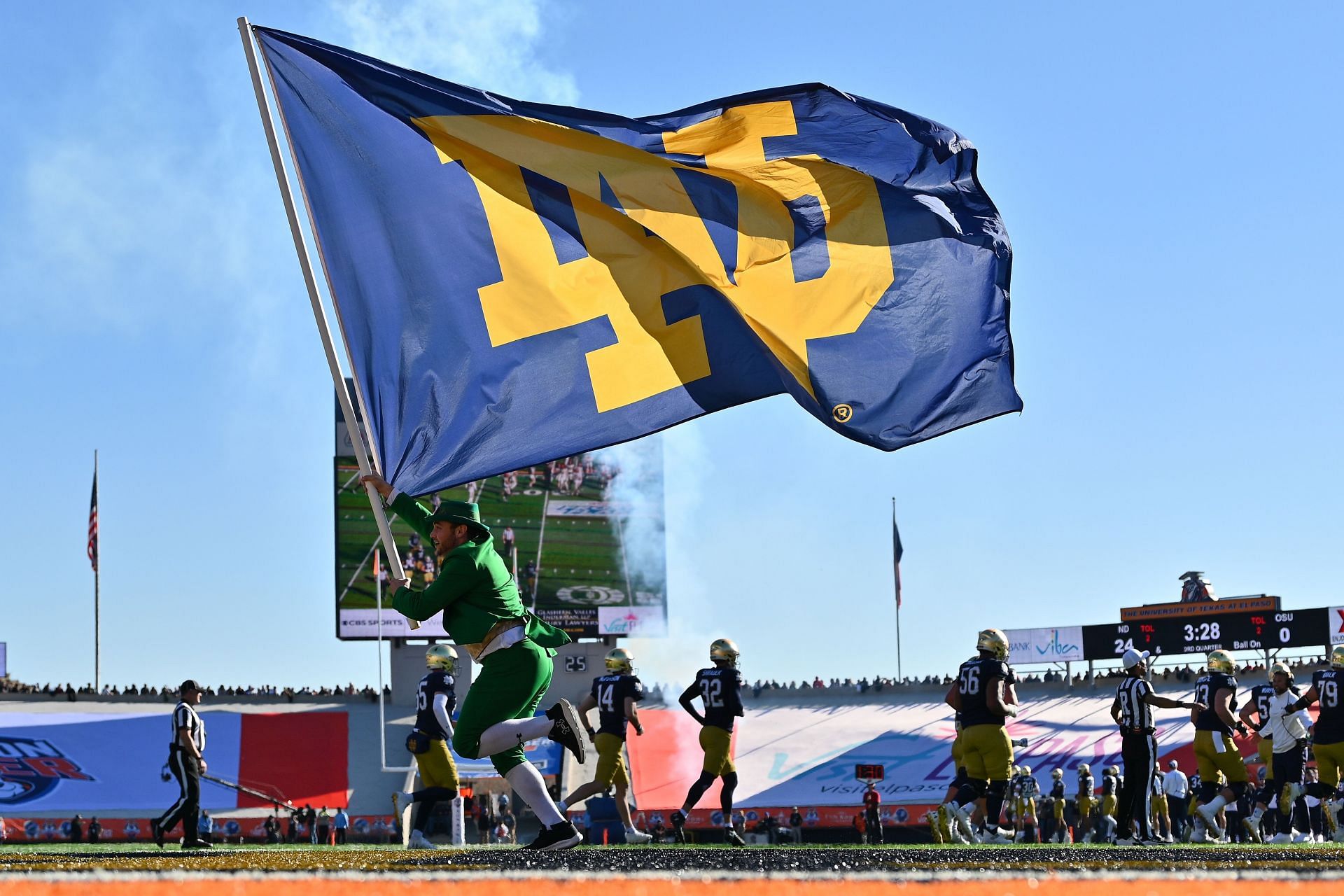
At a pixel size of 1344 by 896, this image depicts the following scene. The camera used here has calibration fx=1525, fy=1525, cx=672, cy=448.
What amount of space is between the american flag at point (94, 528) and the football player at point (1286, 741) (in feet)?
127

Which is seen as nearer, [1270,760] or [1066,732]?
[1270,760]

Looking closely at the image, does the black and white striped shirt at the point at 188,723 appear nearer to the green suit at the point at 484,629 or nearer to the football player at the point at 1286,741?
the green suit at the point at 484,629

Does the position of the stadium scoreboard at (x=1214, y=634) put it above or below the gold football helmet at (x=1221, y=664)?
below

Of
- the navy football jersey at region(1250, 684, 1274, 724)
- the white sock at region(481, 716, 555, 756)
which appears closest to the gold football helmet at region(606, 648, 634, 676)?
the white sock at region(481, 716, 555, 756)

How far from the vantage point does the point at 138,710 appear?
46.7 meters

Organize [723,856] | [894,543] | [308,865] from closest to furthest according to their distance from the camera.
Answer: [308,865]
[723,856]
[894,543]

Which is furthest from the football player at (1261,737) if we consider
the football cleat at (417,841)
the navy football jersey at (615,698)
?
the football cleat at (417,841)

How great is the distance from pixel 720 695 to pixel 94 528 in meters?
38.7

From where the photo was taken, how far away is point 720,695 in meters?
13.2

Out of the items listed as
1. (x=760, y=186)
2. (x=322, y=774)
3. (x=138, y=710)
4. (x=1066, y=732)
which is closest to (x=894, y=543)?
(x=1066, y=732)

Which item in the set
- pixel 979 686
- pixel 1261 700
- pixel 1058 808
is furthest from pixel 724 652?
pixel 1058 808

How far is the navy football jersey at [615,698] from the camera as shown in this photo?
13.9m

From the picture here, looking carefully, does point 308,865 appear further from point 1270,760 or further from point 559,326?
point 1270,760

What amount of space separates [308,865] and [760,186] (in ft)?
15.5
